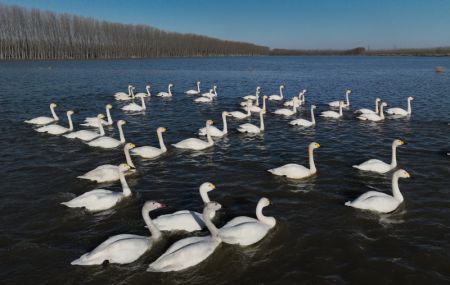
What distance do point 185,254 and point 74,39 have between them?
460ft

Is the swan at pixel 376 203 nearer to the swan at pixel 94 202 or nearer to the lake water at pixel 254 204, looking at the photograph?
the lake water at pixel 254 204

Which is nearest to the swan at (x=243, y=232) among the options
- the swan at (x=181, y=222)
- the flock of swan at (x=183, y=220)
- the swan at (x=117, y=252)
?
the flock of swan at (x=183, y=220)

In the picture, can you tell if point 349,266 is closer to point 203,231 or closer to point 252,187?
point 203,231

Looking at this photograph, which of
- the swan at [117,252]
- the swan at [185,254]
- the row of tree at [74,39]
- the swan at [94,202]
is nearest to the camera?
the swan at [185,254]

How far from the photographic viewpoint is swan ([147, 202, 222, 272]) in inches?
296

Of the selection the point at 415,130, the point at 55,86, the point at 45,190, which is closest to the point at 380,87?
the point at 415,130

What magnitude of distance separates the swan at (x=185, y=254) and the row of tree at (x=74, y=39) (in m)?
110

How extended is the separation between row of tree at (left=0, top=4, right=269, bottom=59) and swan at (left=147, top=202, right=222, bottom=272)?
110m

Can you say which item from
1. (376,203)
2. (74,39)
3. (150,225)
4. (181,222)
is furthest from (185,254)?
(74,39)

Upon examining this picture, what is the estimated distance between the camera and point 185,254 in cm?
765

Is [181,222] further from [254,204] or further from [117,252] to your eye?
[254,204]

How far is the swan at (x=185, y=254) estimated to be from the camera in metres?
7.51

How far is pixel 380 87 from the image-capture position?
130 ft

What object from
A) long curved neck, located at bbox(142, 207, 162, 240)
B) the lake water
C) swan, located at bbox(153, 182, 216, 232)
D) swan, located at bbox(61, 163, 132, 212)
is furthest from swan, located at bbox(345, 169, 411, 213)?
swan, located at bbox(61, 163, 132, 212)
